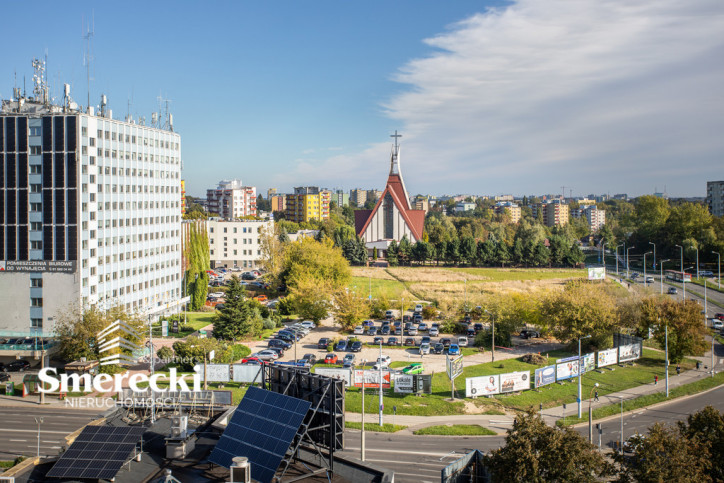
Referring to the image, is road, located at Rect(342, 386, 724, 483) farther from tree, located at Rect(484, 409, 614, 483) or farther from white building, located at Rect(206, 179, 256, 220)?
white building, located at Rect(206, 179, 256, 220)

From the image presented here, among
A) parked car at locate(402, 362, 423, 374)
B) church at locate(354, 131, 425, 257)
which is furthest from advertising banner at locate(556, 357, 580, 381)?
church at locate(354, 131, 425, 257)

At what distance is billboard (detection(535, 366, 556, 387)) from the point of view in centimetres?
3931

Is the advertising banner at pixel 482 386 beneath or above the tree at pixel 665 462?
beneath

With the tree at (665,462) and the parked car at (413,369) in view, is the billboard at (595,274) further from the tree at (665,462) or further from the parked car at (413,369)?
the tree at (665,462)

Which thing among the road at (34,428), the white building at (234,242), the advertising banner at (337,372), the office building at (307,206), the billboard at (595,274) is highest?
the office building at (307,206)

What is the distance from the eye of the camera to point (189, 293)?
219 feet

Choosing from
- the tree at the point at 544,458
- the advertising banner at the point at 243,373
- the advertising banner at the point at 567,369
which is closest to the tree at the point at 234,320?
the advertising banner at the point at 243,373

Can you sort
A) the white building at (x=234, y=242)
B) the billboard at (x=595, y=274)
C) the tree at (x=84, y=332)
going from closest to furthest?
the tree at (x=84, y=332) < the billboard at (x=595, y=274) < the white building at (x=234, y=242)

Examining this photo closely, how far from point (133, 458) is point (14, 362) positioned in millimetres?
35055

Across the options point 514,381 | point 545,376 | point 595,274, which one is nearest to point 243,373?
point 514,381

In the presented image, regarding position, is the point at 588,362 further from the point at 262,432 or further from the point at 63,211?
the point at 63,211

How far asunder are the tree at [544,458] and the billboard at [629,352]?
3092cm

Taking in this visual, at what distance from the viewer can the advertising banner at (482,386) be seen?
37281mm

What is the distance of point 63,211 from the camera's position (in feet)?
155
